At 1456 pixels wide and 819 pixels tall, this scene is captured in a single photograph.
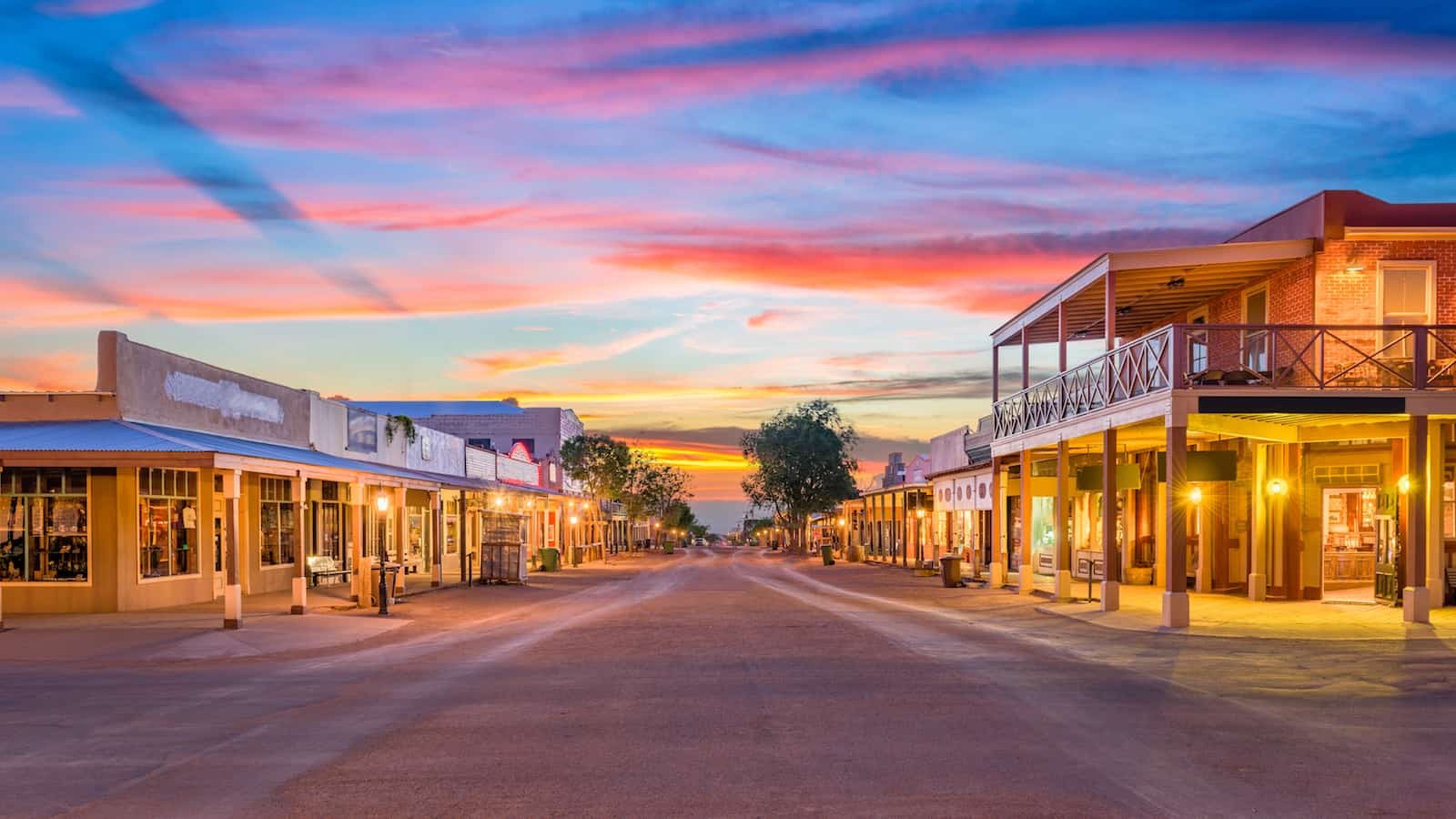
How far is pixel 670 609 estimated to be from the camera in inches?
971

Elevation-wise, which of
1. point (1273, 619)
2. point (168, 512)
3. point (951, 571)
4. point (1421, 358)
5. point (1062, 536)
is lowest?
point (951, 571)

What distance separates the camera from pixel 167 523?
78.7ft

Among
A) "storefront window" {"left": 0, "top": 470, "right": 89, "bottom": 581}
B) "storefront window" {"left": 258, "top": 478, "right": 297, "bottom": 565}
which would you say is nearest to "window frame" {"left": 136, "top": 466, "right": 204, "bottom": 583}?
"storefront window" {"left": 0, "top": 470, "right": 89, "bottom": 581}

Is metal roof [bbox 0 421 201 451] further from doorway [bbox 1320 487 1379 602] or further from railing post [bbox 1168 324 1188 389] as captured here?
doorway [bbox 1320 487 1379 602]

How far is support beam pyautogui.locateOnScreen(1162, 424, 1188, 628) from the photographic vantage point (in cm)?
Result: 1958

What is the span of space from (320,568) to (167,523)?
6250 mm

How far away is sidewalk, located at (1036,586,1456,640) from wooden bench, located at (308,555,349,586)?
17.0 meters

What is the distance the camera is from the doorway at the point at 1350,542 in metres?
25.4

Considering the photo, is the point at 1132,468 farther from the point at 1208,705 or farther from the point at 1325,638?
the point at 1208,705

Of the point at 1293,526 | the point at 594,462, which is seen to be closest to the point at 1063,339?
the point at 1293,526

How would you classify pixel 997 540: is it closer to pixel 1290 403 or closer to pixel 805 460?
pixel 1290 403

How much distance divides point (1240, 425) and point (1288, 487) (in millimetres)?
2221

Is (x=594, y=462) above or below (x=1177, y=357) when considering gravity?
below

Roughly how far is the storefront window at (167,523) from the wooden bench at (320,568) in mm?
4104
